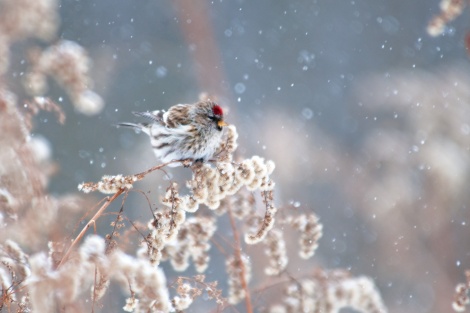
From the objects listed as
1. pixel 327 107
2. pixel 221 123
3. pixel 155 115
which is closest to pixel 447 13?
pixel 221 123

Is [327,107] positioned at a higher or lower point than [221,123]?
higher

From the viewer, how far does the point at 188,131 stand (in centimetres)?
358

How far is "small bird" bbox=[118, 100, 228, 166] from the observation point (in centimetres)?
347

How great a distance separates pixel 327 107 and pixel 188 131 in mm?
7804

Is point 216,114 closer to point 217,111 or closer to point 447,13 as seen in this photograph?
point 217,111

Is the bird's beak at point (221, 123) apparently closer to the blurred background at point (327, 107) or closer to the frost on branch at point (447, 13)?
the blurred background at point (327, 107)

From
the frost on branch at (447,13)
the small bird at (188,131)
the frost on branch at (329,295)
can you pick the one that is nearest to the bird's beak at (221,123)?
the small bird at (188,131)

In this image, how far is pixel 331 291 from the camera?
2.67m

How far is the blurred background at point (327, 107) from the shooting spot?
442cm

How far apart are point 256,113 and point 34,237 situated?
7.86 m

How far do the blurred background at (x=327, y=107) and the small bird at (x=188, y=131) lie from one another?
12cm

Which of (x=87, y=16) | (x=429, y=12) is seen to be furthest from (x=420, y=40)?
(x=87, y=16)

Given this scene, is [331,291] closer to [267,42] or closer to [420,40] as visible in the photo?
[420,40]

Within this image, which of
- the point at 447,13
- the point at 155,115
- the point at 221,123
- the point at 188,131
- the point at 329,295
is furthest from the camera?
the point at 155,115
